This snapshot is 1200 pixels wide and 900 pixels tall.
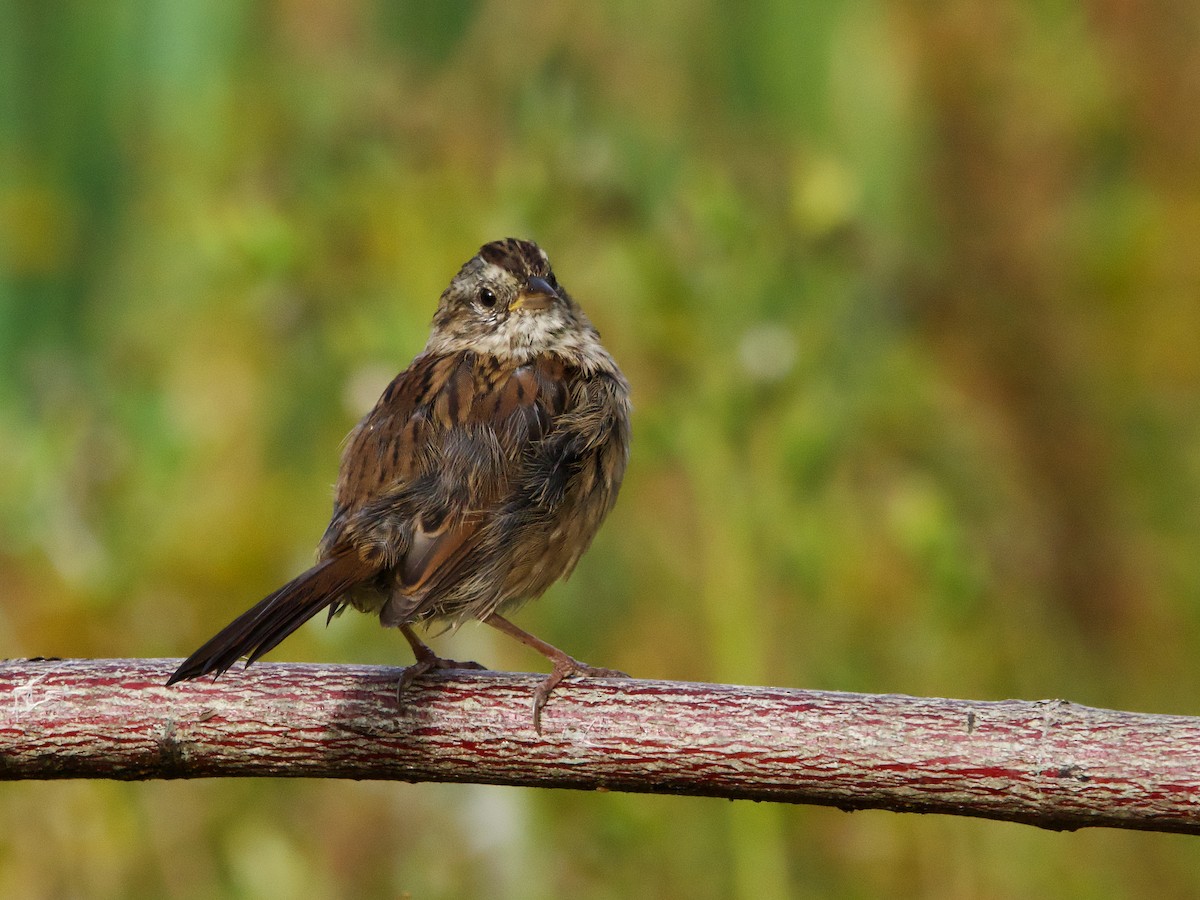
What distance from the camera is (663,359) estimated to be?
4480mm

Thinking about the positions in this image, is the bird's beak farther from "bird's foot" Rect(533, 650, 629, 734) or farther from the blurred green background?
"bird's foot" Rect(533, 650, 629, 734)

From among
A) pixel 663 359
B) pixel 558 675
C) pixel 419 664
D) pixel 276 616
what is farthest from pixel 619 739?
pixel 663 359

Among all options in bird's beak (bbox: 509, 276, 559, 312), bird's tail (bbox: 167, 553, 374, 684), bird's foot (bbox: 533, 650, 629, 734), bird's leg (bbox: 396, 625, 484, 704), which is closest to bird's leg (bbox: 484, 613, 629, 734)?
bird's foot (bbox: 533, 650, 629, 734)

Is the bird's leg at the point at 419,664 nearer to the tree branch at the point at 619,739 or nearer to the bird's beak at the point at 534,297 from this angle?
the tree branch at the point at 619,739

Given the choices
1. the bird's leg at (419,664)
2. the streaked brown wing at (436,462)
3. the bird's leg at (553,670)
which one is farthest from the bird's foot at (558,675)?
the streaked brown wing at (436,462)

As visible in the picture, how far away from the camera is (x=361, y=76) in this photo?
580cm

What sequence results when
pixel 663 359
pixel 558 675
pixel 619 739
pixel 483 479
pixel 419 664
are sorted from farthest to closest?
pixel 663 359, pixel 483 479, pixel 419 664, pixel 558 675, pixel 619 739

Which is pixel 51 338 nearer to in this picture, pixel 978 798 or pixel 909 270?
pixel 909 270

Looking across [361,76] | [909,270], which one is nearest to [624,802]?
[909,270]

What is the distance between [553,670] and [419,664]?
0.24m

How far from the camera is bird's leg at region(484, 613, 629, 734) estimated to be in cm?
282

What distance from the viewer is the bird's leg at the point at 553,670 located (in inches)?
111

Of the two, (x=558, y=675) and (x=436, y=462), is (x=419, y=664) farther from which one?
(x=436, y=462)

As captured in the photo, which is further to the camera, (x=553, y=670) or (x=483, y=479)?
(x=483, y=479)
